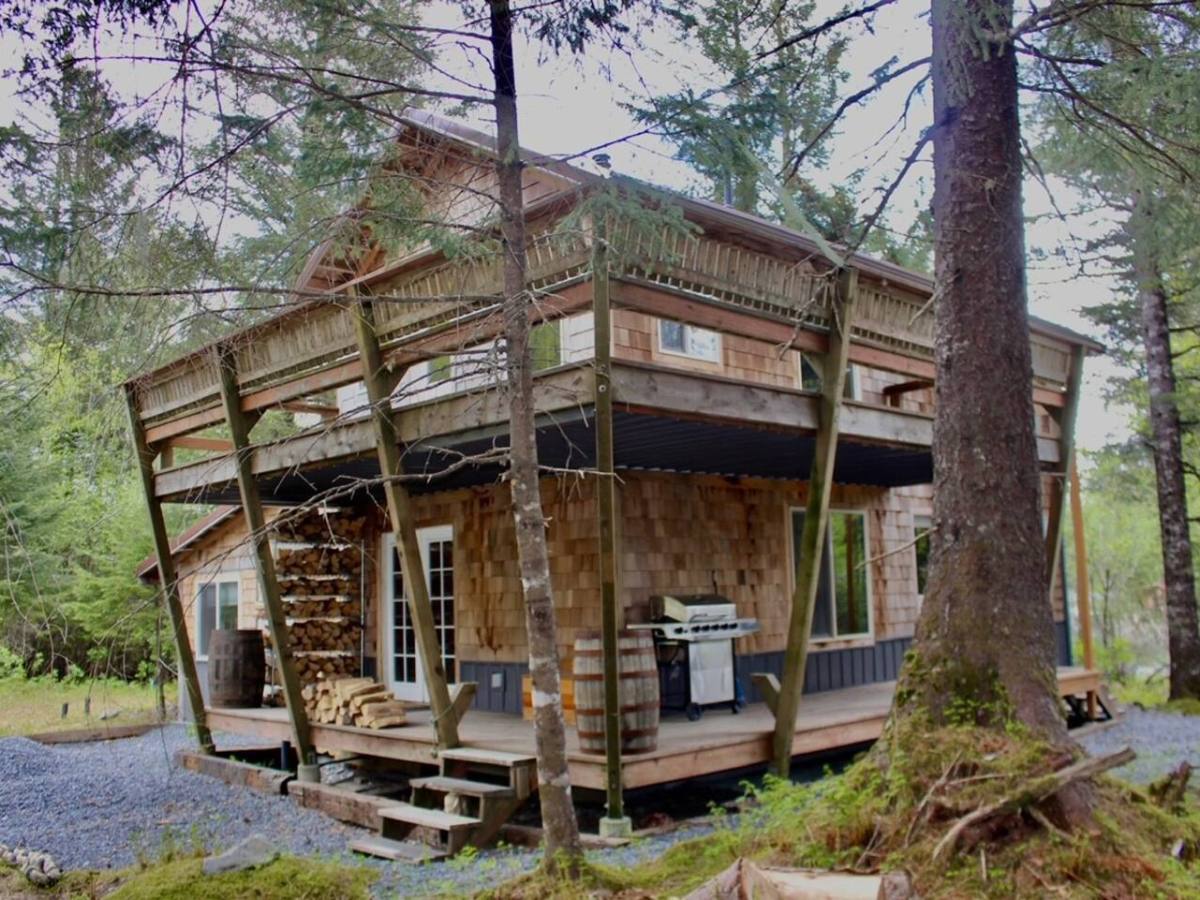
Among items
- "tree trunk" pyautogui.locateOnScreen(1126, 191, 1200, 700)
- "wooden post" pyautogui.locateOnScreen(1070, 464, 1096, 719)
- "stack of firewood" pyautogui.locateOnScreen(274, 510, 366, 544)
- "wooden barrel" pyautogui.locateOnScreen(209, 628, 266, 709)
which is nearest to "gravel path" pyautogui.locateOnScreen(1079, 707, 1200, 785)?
"wooden post" pyautogui.locateOnScreen(1070, 464, 1096, 719)

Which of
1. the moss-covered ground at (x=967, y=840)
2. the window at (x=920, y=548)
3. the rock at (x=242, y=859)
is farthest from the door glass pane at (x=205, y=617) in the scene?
the moss-covered ground at (x=967, y=840)

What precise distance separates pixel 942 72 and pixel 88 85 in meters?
4.23

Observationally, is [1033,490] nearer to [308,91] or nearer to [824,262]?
[308,91]

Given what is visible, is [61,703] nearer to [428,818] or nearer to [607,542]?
[428,818]

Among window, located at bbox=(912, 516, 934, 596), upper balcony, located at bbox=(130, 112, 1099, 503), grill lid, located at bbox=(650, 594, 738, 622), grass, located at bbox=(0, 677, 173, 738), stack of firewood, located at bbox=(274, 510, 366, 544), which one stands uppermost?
upper balcony, located at bbox=(130, 112, 1099, 503)

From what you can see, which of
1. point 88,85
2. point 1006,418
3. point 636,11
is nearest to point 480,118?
point 636,11

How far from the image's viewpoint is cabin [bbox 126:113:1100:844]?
251 inches

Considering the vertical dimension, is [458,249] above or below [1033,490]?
above

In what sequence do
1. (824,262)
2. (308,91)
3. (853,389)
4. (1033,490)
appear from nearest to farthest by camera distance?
(1033,490)
(308,91)
(824,262)
(853,389)

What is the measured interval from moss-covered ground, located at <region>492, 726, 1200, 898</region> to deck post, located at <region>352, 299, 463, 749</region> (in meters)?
2.85

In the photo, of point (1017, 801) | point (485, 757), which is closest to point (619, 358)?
point (485, 757)

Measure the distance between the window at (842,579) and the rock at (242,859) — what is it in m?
7.48

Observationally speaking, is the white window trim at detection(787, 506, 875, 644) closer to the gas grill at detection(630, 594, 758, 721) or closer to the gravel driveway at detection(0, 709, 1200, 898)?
the gas grill at detection(630, 594, 758, 721)

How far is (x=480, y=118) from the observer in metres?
5.23
